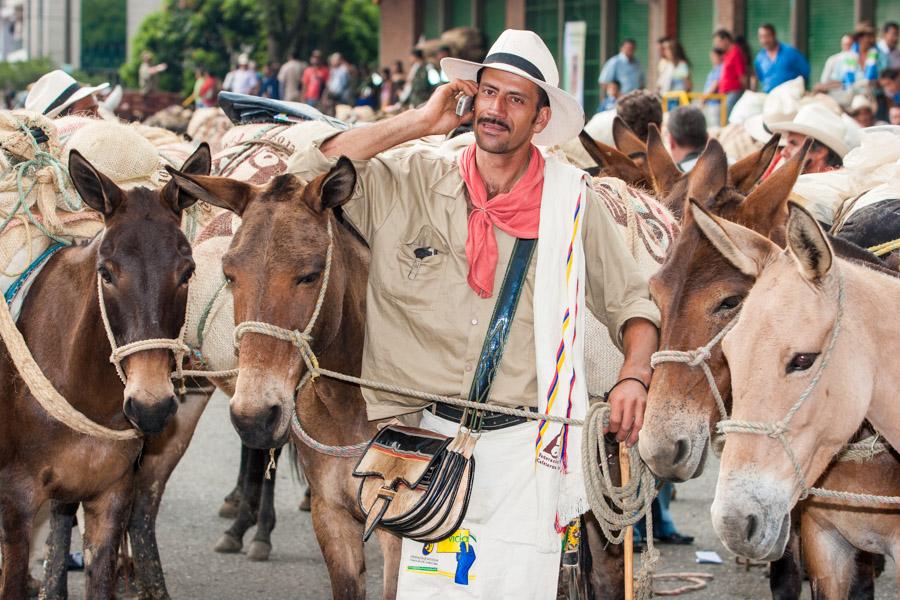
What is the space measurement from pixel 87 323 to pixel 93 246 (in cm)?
34

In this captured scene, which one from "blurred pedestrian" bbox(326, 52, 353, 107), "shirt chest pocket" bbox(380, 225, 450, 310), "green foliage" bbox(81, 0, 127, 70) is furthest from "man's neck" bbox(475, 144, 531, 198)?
"green foliage" bbox(81, 0, 127, 70)

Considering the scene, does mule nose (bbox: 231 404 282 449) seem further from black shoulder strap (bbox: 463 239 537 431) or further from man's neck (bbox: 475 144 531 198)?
man's neck (bbox: 475 144 531 198)

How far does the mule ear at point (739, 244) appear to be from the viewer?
3.38 meters

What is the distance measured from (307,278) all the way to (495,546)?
1097mm

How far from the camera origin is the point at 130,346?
4395mm

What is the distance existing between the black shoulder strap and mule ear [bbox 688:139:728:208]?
3.26ft

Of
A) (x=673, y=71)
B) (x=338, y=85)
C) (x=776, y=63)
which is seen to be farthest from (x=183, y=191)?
(x=338, y=85)

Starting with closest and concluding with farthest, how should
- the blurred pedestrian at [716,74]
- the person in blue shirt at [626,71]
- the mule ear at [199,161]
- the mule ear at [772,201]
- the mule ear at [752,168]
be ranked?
the mule ear at [772,201] < the mule ear at [199,161] < the mule ear at [752,168] < the blurred pedestrian at [716,74] < the person in blue shirt at [626,71]

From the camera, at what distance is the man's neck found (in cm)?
409

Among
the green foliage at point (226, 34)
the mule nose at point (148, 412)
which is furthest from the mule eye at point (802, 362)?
the green foliage at point (226, 34)

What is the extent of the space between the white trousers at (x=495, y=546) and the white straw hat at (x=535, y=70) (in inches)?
43.4

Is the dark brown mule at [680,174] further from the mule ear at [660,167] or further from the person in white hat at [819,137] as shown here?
the person in white hat at [819,137]

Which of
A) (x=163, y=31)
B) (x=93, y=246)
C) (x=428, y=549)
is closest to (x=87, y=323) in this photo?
(x=93, y=246)

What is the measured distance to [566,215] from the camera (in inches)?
156
